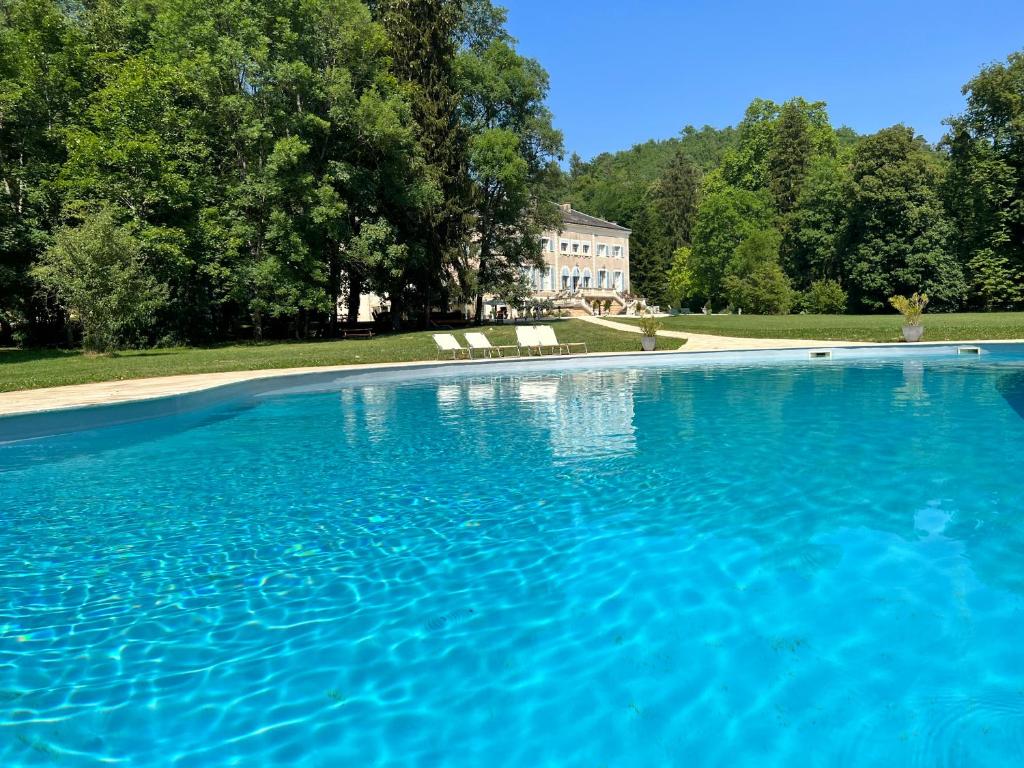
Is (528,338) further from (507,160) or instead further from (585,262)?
(585,262)

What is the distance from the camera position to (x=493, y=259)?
122ft

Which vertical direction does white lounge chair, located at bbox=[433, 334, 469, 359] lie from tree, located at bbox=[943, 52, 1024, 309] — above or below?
below

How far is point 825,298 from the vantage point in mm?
41750

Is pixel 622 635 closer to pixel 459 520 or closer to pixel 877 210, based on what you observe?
pixel 459 520

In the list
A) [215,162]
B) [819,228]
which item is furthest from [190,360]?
[819,228]

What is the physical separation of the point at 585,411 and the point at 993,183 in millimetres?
40737

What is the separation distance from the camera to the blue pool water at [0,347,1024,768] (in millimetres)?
2670

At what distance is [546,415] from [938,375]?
31.3ft

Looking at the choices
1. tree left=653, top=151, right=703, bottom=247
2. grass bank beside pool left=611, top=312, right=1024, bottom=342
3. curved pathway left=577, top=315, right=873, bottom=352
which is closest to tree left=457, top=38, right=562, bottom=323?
grass bank beside pool left=611, top=312, right=1024, bottom=342

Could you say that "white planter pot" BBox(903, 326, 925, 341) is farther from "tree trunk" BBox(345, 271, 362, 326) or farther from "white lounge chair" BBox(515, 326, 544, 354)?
"tree trunk" BBox(345, 271, 362, 326)

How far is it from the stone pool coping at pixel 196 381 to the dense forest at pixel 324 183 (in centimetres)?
969

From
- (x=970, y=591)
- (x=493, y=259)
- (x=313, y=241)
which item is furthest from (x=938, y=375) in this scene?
(x=493, y=259)

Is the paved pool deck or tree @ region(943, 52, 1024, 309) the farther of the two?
tree @ region(943, 52, 1024, 309)

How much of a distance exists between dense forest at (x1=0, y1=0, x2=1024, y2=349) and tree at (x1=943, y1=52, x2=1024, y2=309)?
0.47ft
